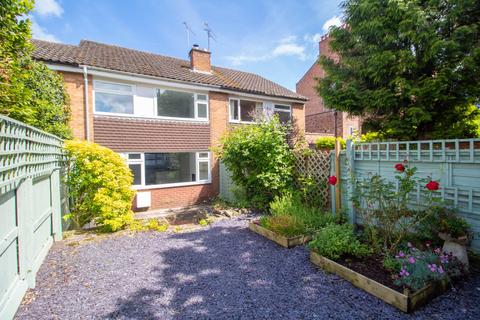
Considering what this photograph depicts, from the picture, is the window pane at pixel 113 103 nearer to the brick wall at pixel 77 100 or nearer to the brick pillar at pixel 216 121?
the brick wall at pixel 77 100

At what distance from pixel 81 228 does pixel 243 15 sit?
28.3ft

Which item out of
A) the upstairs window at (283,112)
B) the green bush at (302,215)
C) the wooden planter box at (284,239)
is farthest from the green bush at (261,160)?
the upstairs window at (283,112)

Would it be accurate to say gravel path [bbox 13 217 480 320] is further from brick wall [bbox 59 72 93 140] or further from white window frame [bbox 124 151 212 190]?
brick wall [bbox 59 72 93 140]

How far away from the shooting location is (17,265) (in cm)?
278

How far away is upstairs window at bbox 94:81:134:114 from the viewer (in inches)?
320

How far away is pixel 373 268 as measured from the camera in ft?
10.4

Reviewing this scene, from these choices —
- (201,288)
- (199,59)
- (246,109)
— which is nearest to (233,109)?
(246,109)

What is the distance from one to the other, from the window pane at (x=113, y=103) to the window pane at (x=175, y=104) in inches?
43.2

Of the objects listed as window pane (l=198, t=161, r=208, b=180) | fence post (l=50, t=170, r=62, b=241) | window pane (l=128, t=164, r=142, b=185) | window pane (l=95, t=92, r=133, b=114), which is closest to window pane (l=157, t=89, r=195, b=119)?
window pane (l=95, t=92, r=133, b=114)

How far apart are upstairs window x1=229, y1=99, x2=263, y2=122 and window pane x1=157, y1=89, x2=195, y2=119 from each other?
6.68ft

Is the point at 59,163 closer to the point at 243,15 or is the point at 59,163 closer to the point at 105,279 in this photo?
A: the point at 105,279

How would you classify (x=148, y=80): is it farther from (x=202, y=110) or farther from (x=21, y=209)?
(x=21, y=209)

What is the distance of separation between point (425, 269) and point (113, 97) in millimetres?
9600

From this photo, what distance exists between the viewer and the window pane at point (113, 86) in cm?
811
